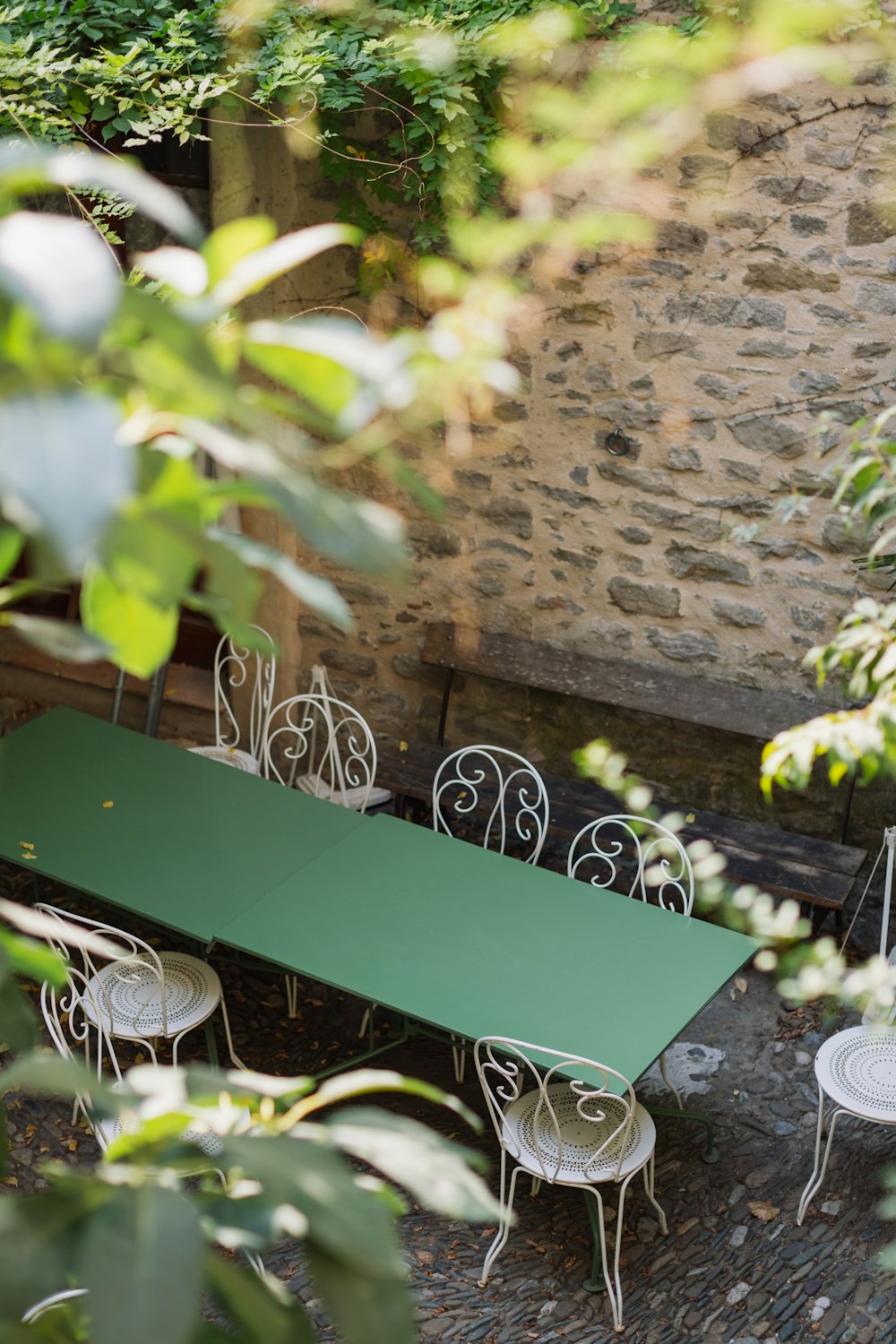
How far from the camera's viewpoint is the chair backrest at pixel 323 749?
15.6ft

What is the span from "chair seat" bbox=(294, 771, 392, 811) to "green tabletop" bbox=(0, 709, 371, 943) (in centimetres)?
51

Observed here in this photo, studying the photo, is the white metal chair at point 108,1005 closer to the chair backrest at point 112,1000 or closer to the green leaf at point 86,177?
the chair backrest at point 112,1000

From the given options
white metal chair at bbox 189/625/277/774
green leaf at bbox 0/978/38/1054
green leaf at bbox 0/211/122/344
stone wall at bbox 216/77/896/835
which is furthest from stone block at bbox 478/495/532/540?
green leaf at bbox 0/211/122/344

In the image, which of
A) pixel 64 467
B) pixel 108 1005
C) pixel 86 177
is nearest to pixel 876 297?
pixel 108 1005

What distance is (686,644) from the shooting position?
188 inches

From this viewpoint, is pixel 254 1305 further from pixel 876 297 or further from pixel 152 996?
pixel 876 297

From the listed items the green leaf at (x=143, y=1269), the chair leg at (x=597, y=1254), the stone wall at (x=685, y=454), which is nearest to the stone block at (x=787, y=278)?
the stone wall at (x=685, y=454)

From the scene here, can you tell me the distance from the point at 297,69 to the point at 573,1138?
320 centimetres

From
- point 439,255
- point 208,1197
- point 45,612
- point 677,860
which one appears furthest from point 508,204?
point 208,1197

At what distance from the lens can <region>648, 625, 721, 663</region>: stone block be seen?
4742 mm

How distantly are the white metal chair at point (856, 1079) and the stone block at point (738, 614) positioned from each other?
51.3 inches

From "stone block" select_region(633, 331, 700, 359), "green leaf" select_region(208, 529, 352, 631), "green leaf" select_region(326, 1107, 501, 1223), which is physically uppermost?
"green leaf" select_region(208, 529, 352, 631)

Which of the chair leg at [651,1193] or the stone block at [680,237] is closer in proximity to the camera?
the chair leg at [651,1193]

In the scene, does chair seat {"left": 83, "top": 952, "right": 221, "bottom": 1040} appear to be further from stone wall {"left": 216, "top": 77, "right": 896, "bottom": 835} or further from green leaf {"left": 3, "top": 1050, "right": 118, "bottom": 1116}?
green leaf {"left": 3, "top": 1050, "right": 118, "bottom": 1116}
